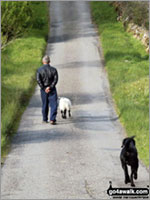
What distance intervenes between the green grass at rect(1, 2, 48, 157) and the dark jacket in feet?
4.59

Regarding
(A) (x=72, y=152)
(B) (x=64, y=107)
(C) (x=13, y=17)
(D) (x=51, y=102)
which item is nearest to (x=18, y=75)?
(C) (x=13, y=17)

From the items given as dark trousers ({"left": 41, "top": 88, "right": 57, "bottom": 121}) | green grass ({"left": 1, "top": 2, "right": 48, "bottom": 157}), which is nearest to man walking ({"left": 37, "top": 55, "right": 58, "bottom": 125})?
dark trousers ({"left": 41, "top": 88, "right": 57, "bottom": 121})

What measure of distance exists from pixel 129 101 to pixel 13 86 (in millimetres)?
5576

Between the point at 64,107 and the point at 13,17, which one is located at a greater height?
the point at 13,17

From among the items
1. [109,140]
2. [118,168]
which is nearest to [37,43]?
[109,140]

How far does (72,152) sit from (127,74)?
481 inches

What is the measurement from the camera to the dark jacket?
13383mm

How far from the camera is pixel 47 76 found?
1342 cm

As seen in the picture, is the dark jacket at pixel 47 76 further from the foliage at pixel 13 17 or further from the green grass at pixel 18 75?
the foliage at pixel 13 17

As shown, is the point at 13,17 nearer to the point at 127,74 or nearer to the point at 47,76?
the point at 127,74

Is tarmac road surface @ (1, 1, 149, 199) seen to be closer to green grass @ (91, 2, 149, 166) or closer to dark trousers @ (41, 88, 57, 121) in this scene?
dark trousers @ (41, 88, 57, 121)

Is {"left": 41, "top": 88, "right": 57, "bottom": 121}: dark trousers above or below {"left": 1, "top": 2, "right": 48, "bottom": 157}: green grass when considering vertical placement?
above

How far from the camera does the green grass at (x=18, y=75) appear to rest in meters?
13.5

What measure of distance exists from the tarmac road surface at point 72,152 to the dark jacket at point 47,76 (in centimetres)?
115
